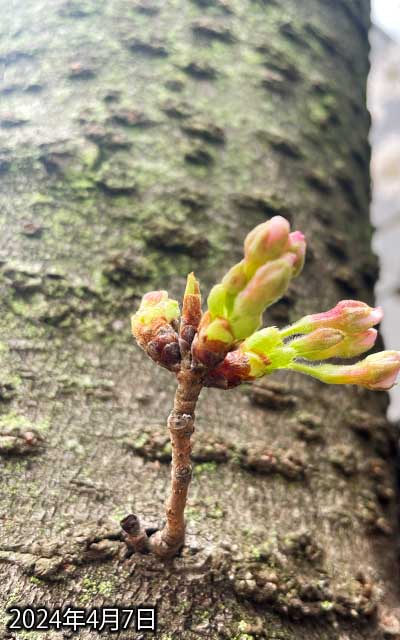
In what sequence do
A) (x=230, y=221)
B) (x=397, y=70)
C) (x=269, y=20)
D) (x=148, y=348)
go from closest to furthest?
(x=148, y=348)
(x=230, y=221)
(x=269, y=20)
(x=397, y=70)

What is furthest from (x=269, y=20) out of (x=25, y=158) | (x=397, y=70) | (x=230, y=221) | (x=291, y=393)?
(x=397, y=70)

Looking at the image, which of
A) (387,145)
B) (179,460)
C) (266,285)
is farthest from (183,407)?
(387,145)

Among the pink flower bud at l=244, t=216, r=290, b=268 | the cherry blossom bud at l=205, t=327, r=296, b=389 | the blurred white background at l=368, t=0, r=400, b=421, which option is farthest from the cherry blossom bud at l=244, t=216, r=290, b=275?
the blurred white background at l=368, t=0, r=400, b=421

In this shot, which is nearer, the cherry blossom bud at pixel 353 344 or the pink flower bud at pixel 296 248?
the pink flower bud at pixel 296 248

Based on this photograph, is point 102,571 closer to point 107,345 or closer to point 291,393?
point 107,345

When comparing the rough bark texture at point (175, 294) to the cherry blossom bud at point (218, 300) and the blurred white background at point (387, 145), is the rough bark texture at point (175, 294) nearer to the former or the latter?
the cherry blossom bud at point (218, 300)

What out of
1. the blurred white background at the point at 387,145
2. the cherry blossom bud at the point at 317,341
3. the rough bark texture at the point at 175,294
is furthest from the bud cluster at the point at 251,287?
the blurred white background at the point at 387,145

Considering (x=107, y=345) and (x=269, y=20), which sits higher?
(x=269, y=20)

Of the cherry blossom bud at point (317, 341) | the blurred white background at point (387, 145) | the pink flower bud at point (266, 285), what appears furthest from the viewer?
the blurred white background at point (387, 145)
